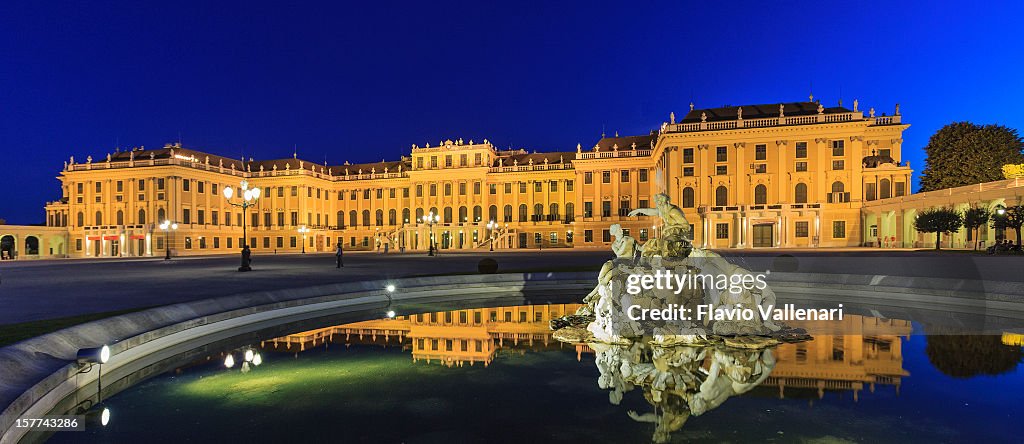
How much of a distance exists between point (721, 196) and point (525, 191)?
26.8 m

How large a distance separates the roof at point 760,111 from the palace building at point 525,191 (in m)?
0.20

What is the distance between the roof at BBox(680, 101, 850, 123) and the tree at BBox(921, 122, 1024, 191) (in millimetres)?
9825

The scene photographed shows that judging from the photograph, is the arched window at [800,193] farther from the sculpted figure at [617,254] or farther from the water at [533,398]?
the sculpted figure at [617,254]

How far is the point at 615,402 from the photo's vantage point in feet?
20.8

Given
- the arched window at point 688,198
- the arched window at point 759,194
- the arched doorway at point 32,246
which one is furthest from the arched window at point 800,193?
the arched doorway at point 32,246

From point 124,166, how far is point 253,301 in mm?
69941

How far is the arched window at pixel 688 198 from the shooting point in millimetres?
58469

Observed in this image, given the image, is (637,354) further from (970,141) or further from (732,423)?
(970,141)

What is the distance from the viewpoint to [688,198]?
58719 millimetres

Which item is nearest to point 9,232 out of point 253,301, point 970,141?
point 253,301

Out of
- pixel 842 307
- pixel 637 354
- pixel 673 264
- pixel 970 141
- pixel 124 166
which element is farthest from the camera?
pixel 124 166

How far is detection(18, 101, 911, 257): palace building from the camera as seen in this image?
178 ft

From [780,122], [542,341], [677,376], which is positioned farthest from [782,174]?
[677,376]

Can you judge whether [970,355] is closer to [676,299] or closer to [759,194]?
[676,299]
